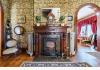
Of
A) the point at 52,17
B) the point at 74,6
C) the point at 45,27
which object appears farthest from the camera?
the point at 74,6

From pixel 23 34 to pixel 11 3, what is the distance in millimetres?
1788

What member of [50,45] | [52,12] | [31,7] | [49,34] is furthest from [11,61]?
[31,7]

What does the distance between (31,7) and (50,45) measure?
2.60 m

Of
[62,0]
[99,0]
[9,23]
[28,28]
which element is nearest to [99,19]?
[99,0]

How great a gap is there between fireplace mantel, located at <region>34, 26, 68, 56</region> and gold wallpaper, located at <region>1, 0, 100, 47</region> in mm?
1028

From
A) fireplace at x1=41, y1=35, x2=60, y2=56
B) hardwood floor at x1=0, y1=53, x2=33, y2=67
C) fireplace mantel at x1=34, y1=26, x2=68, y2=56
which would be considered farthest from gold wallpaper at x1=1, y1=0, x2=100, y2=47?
hardwood floor at x1=0, y1=53, x2=33, y2=67

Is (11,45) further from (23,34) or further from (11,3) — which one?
(11,3)

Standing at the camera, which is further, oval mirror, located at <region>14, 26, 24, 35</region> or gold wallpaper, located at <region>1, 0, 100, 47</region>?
oval mirror, located at <region>14, 26, 24, 35</region>

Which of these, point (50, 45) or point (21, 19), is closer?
point (50, 45)

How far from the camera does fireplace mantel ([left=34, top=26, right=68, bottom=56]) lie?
7.81 m

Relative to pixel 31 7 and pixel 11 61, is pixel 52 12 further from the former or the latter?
pixel 11 61

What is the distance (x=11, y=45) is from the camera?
8.12 m

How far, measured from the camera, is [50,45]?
25.9 feet

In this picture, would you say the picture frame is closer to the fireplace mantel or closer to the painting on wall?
the painting on wall
